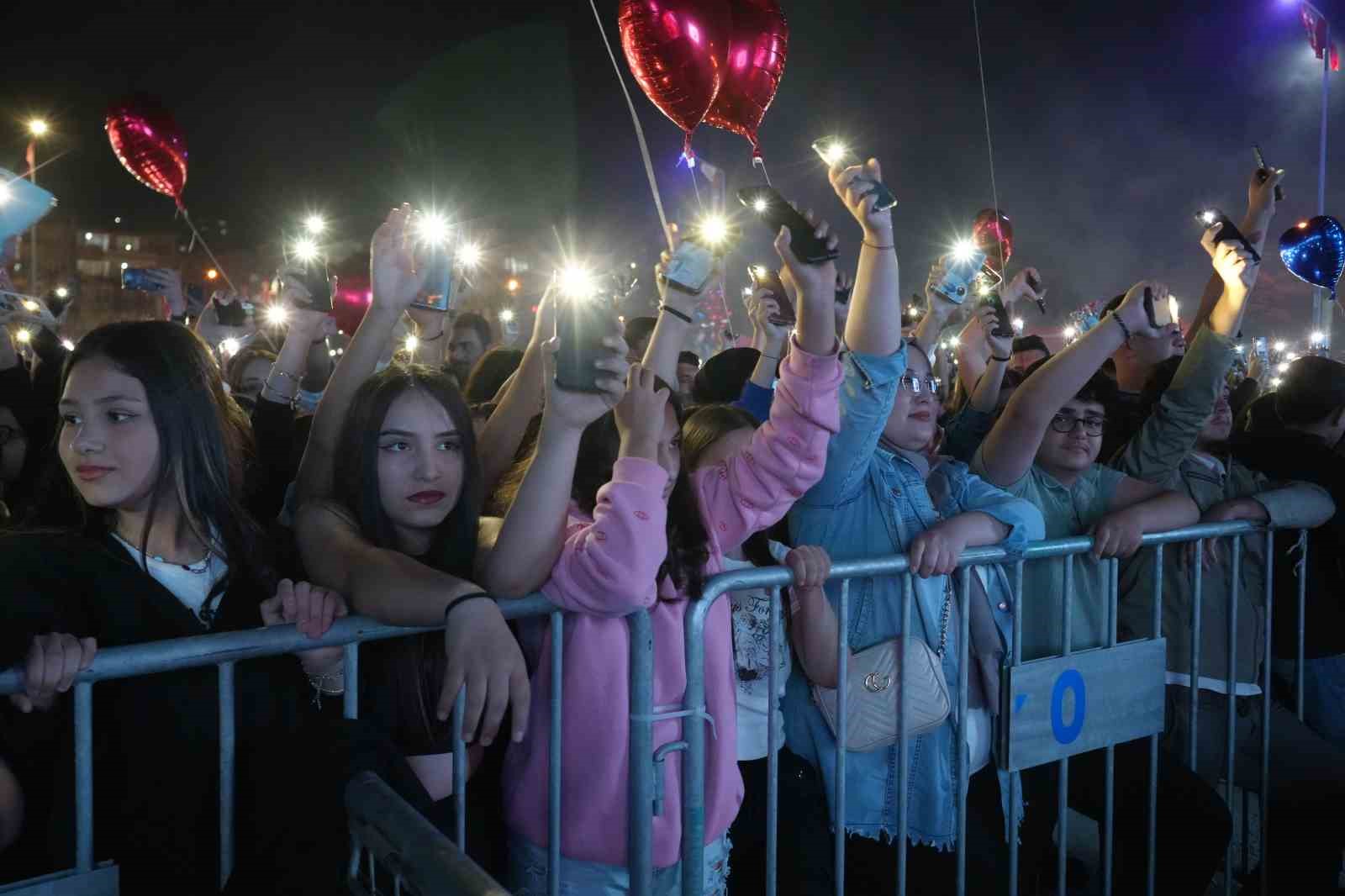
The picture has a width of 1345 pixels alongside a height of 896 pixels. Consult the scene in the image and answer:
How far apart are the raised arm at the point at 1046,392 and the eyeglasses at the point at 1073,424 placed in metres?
0.30

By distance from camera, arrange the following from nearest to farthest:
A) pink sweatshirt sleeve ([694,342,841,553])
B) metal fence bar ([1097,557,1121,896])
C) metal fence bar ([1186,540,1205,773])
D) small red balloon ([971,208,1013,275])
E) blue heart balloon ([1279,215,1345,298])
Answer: pink sweatshirt sleeve ([694,342,841,553]), metal fence bar ([1097,557,1121,896]), metal fence bar ([1186,540,1205,773]), blue heart balloon ([1279,215,1345,298]), small red balloon ([971,208,1013,275])

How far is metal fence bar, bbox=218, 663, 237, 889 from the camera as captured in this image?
2.04 meters

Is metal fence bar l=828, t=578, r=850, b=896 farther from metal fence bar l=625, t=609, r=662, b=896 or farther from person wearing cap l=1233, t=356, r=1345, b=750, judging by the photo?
person wearing cap l=1233, t=356, r=1345, b=750

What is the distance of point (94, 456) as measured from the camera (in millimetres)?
2238

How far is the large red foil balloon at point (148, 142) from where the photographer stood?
8422 millimetres

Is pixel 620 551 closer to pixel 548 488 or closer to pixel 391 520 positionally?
pixel 548 488

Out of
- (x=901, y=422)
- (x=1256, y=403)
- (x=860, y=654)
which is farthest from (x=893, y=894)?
(x=1256, y=403)

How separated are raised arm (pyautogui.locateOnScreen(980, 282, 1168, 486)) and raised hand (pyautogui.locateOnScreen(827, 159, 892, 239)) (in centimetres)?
87

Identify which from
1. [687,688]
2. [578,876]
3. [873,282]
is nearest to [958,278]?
[873,282]

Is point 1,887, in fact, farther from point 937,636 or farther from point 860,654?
point 937,636

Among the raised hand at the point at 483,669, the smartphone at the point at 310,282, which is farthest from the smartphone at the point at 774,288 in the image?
the raised hand at the point at 483,669

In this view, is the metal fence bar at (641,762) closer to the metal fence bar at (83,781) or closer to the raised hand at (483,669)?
the raised hand at (483,669)

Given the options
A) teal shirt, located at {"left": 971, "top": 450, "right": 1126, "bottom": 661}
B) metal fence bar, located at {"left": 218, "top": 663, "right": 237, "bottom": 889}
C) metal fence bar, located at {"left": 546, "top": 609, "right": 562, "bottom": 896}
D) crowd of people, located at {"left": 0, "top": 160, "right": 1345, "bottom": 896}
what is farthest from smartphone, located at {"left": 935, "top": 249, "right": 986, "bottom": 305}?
metal fence bar, located at {"left": 218, "top": 663, "right": 237, "bottom": 889}

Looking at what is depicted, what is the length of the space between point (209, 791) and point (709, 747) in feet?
4.21
